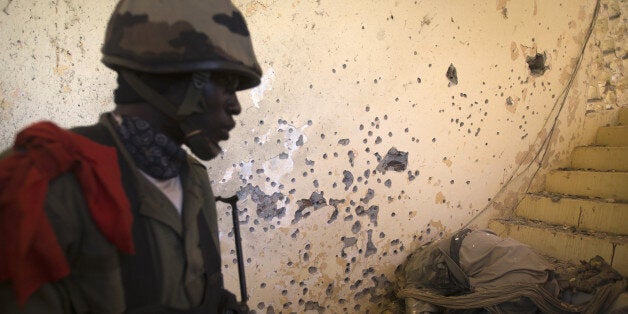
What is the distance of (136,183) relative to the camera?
72 centimetres

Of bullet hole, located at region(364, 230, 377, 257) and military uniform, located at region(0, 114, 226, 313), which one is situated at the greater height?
military uniform, located at region(0, 114, 226, 313)

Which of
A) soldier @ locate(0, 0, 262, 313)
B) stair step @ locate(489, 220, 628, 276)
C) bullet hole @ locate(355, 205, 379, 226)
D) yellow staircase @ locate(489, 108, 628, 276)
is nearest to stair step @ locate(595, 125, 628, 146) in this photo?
yellow staircase @ locate(489, 108, 628, 276)

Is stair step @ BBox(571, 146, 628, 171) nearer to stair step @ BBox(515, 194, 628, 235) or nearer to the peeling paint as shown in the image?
stair step @ BBox(515, 194, 628, 235)

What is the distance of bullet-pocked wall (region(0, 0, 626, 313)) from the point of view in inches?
56.1

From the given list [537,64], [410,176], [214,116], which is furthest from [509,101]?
[214,116]

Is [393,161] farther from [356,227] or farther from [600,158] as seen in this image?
[600,158]

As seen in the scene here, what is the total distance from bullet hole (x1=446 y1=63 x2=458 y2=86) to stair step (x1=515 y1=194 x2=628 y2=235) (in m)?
1.03

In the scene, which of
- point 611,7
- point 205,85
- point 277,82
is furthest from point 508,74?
point 205,85

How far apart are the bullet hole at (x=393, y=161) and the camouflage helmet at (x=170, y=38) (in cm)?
134

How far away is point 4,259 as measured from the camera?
544 millimetres

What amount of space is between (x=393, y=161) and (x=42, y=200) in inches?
66.9

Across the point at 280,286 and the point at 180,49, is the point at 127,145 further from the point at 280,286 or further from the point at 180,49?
the point at 280,286

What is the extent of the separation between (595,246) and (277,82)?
1.90 metres

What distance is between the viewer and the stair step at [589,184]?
7.59 ft
